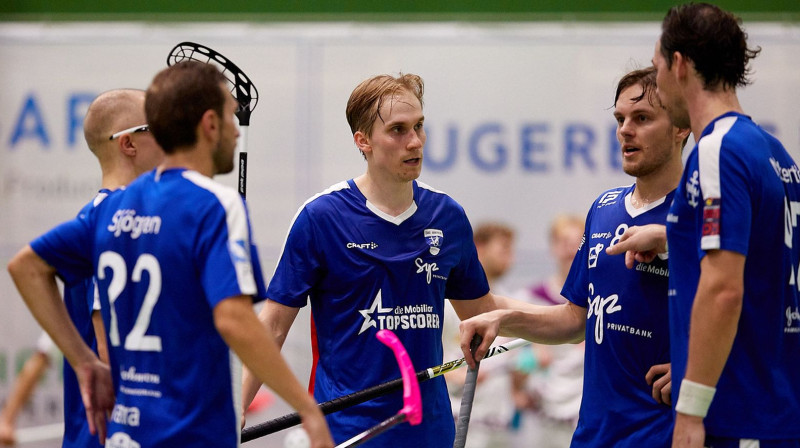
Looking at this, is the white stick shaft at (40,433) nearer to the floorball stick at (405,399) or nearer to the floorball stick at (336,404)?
the floorball stick at (336,404)

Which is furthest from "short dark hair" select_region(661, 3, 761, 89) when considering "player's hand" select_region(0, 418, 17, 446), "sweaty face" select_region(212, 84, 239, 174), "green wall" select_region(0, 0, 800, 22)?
"green wall" select_region(0, 0, 800, 22)

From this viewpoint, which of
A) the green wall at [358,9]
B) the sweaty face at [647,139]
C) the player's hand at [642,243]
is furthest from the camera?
the green wall at [358,9]

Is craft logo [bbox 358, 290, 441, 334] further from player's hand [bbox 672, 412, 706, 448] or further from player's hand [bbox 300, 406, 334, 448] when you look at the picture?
player's hand [bbox 672, 412, 706, 448]

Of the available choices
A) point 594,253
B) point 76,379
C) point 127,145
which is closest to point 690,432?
point 594,253

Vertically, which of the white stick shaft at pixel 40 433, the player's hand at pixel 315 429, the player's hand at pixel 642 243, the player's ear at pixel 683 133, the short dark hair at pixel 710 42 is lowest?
the white stick shaft at pixel 40 433

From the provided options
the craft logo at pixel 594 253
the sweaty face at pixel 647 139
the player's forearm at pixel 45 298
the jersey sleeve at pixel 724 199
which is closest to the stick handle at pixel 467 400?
the craft logo at pixel 594 253

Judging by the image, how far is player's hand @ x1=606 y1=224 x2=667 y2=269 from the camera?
2918 millimetres

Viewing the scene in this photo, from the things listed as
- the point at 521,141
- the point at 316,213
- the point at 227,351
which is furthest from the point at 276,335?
the point at 521,141

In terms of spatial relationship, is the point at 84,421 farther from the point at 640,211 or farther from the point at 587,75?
the point at 587,75

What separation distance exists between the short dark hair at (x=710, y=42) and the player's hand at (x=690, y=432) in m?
0.90

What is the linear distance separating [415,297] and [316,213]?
48 centimetres

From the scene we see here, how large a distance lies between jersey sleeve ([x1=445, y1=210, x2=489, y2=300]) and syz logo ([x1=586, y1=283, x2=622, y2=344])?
23.1 inches

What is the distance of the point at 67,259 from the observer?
2621 millimetres

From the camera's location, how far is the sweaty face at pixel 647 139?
3.13 m
